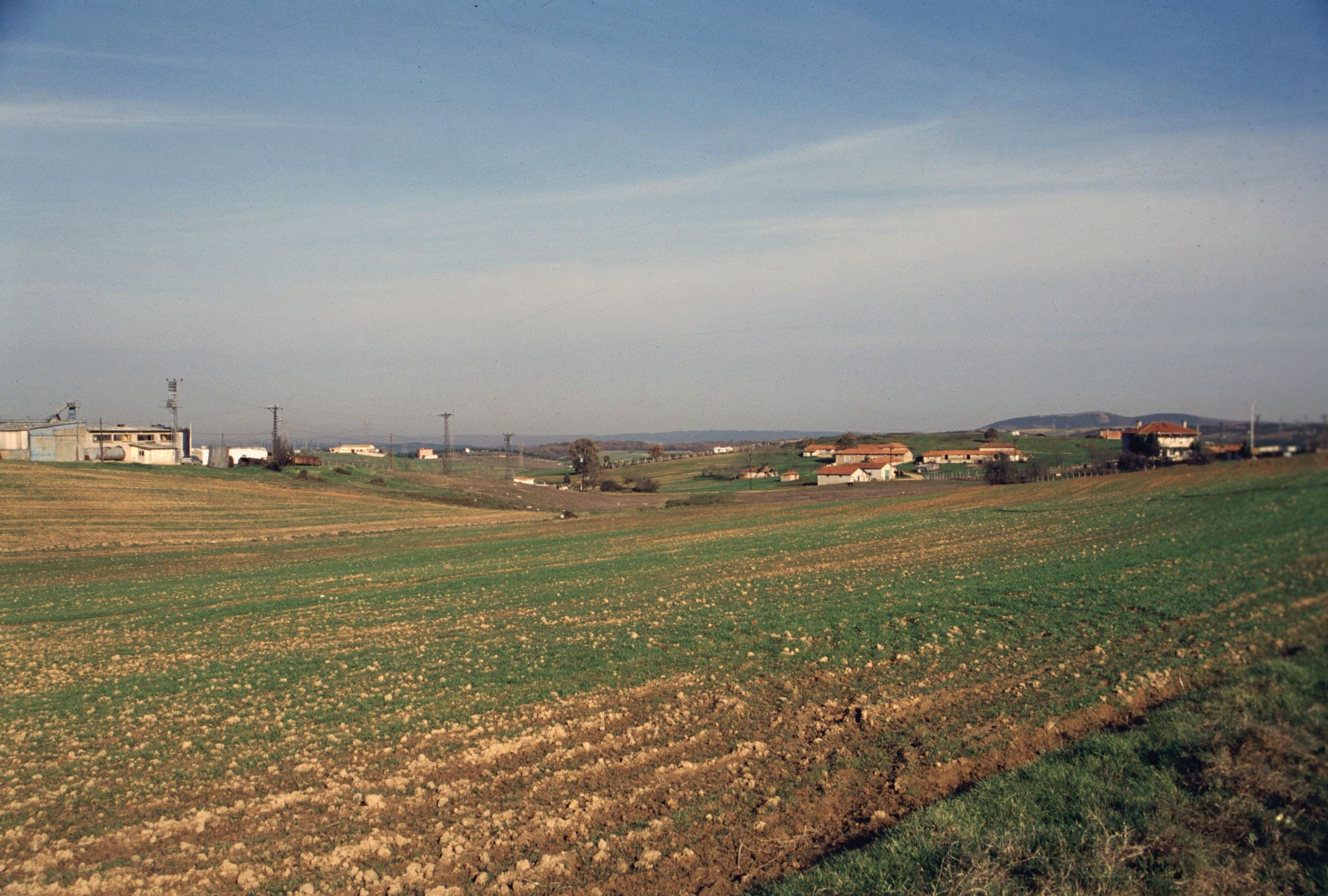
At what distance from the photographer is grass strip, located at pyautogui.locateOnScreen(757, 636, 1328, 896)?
16.3 feet

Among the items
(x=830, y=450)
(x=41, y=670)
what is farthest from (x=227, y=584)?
(x=830, y=450)

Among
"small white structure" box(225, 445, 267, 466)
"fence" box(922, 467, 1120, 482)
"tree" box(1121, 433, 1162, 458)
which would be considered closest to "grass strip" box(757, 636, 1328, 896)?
"tree" box(1121, 433, 1162, 458)

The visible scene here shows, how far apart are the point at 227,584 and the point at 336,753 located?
2297 cm

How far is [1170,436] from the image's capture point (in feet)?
16.7

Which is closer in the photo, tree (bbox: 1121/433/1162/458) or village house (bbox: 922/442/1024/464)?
tree (bbox: 1121/433/1162/458)

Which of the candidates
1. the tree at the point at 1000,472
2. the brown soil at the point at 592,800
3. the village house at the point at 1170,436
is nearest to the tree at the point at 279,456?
the tree at the point at 1000,472

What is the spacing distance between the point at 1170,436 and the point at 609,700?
859 cm

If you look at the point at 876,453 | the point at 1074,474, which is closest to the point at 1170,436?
the point at 1074,474

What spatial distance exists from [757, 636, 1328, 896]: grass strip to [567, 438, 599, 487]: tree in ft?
364

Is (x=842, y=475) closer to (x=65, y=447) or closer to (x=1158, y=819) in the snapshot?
(x=65, y=447)

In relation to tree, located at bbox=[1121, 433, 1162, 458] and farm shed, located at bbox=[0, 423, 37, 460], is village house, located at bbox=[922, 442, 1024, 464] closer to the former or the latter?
tree, located at bbox=[1121, 433, 1162, 458]

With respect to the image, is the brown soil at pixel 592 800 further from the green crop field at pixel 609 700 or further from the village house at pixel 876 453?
the village house at pixel 876 453

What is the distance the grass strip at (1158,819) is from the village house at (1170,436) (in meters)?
1.32

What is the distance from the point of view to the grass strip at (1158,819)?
498 cm
